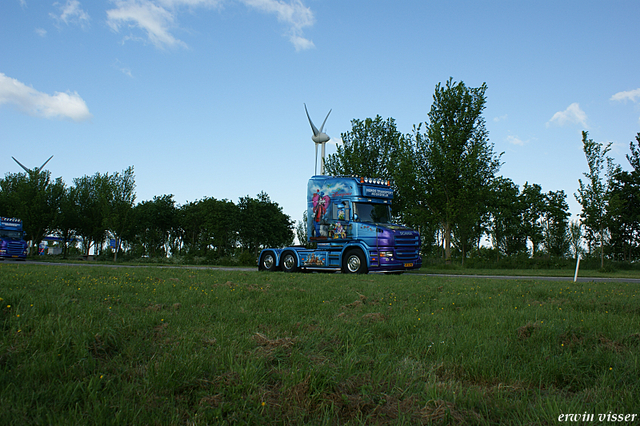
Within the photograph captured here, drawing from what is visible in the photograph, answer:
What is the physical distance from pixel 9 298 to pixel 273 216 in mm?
62317

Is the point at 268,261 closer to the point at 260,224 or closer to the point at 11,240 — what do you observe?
the point at 11,240

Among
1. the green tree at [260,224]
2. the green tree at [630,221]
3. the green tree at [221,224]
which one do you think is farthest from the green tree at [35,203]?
the green tree at [630,221]

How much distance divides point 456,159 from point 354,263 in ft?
59.4

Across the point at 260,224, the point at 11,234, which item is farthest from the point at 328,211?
the point at 260,224

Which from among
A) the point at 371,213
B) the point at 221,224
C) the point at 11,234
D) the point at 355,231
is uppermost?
the point at 221,224

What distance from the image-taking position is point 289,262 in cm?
2117

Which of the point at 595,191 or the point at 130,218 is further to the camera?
the point at 130,218

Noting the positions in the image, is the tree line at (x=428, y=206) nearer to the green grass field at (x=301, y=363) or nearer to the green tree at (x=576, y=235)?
the green tree at (x=576, y=235)

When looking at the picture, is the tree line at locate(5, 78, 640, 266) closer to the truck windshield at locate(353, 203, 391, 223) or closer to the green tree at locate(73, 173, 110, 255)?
the green tree at locate(73, 173, 110, 255)

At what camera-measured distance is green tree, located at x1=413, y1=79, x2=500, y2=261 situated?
105 feet

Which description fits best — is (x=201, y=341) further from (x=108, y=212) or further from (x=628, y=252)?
(x=628, y=252)

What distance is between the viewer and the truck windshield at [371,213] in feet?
61.0

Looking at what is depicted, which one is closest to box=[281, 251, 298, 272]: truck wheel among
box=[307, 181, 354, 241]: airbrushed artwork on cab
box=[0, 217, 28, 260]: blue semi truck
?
box=[307, 181, 354, 241]: airbrushed artwork on cab

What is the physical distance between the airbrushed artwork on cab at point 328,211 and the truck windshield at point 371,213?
0.45 metres
